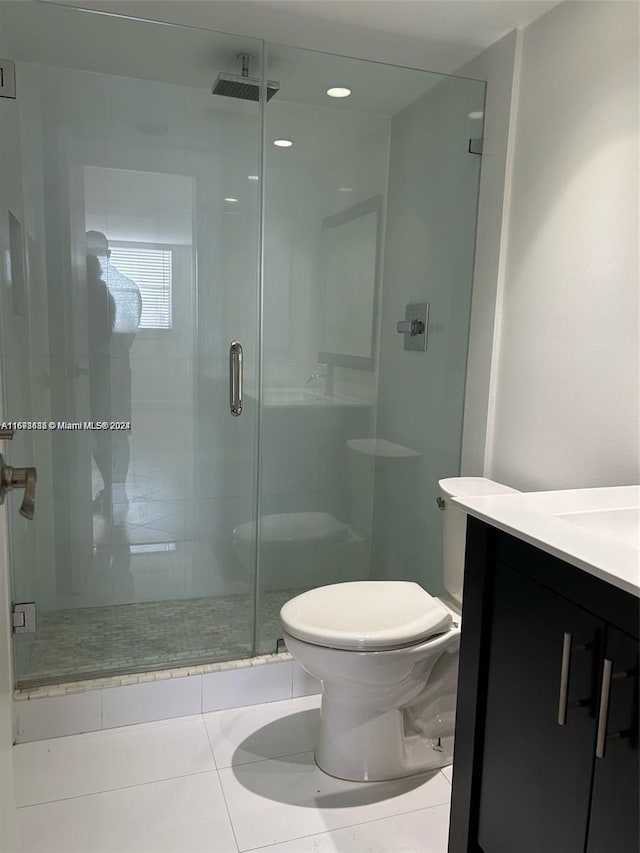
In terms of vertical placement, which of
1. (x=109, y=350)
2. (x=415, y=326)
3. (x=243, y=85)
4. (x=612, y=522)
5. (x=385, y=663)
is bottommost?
(x=385, y=663)

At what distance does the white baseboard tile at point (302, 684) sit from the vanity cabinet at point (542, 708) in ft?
2.85

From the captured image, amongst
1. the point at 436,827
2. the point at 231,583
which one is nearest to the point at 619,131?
the point at 436,827

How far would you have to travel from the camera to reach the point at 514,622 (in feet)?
3.69

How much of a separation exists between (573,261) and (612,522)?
2.72ft

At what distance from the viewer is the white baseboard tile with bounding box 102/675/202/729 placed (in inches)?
76.8

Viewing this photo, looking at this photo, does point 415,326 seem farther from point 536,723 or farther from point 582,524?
point 536,723

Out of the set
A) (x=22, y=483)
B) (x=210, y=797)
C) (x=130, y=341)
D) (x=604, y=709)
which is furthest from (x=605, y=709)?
(x=130, y=341)

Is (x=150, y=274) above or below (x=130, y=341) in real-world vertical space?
above

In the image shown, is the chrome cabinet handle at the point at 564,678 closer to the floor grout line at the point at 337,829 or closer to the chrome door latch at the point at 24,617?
the floor grout line at the point at 337,829

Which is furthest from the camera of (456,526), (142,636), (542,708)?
(142,636)

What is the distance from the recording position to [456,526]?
1846mm

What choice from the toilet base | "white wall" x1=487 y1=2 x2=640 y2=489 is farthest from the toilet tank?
the toilet base

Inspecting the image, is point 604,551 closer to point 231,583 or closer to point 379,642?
point 379,642

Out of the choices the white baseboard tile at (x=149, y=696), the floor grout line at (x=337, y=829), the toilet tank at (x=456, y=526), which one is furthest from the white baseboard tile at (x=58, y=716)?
the toilet tank at (x=456, y=526)
